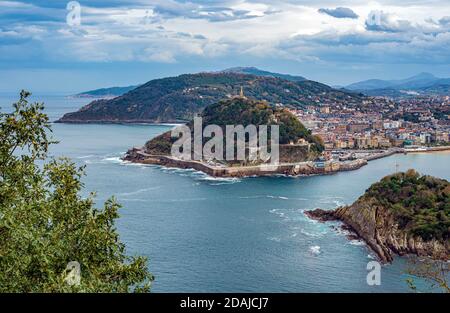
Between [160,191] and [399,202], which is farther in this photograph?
[160,191]

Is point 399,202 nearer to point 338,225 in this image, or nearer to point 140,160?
point 338,225

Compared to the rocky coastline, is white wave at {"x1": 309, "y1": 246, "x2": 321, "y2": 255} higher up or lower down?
lower down

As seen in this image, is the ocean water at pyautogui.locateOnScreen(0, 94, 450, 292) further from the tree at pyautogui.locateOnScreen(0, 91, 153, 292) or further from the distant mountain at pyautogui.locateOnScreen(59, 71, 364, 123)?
the distant mountain at pyautogui.locateOnScreen(59, 71, 364, 123)

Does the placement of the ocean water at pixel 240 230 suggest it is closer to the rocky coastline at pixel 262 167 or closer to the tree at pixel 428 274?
the tree at pixel 428 274

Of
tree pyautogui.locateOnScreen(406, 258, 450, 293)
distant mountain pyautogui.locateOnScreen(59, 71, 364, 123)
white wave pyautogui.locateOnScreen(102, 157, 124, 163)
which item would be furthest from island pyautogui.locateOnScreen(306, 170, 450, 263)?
distant mountain pyautogui.locateOnScreen(59, 71, 364, 123)

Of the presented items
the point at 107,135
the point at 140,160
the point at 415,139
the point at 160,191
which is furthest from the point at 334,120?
the point at 160,191

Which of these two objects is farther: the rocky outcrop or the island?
the island

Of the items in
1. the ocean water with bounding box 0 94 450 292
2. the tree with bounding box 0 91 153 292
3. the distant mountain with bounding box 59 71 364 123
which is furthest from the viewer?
the distant mountain with bounding box 59 71 364 123
